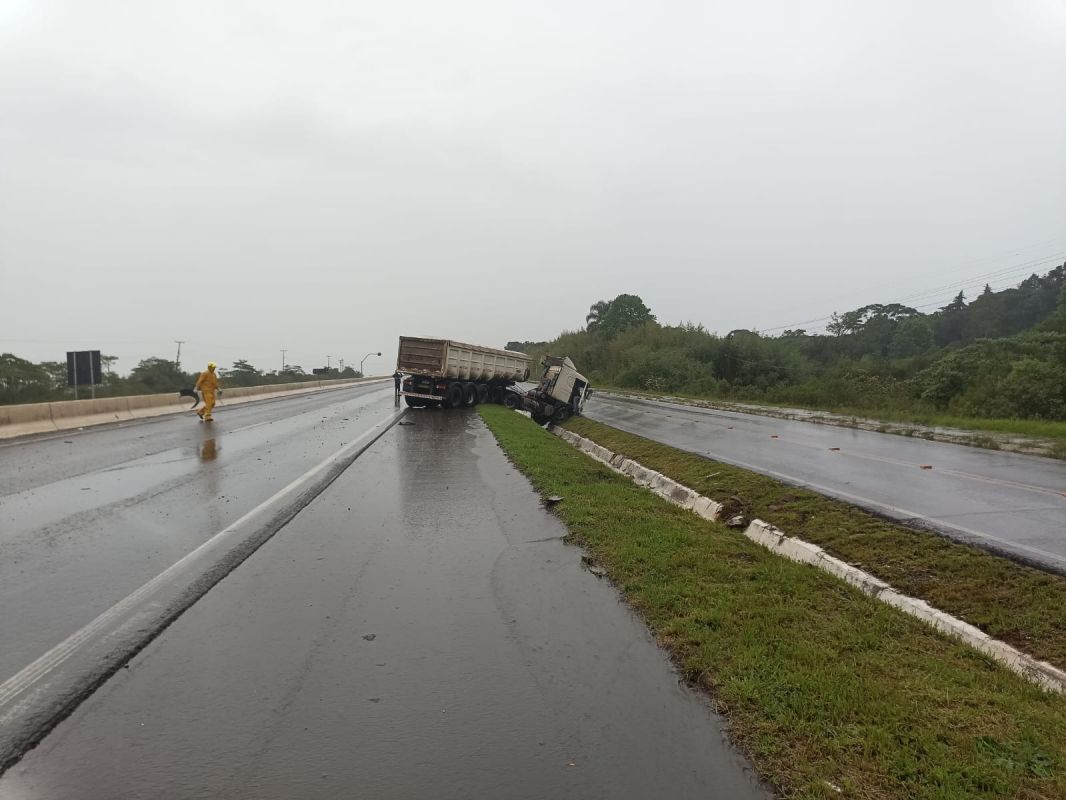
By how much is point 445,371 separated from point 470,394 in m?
3.37

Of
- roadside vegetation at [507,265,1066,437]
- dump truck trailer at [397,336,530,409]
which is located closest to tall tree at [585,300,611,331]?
roadside vegetation at [507,265,1066,437]

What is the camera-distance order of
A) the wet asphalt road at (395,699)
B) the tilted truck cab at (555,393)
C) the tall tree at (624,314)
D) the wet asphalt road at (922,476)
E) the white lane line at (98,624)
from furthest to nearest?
the tall tree at (624,314) < the tilted truck cab at (555,393) < the wet asphalt road at (922,476) < the white lane line at (98,624) < the wet asphalt road at (395,699)

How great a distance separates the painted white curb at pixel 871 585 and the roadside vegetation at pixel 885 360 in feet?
45.4

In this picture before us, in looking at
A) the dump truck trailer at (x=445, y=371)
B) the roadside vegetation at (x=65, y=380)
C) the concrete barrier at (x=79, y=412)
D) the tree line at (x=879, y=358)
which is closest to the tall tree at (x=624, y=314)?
the tree line at (x=879, y=358)

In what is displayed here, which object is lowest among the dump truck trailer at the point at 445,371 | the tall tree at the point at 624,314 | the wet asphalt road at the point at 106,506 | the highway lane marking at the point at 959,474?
the highway lane marking at the point at 959,474

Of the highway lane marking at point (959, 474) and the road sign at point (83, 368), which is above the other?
the road sign at point (83, 368)

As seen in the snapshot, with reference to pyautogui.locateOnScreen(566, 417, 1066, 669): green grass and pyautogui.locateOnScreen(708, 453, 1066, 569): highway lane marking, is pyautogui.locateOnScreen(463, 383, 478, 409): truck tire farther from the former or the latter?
pyautogui.locateOnScreen(566, 417, 1066, 669): green grass

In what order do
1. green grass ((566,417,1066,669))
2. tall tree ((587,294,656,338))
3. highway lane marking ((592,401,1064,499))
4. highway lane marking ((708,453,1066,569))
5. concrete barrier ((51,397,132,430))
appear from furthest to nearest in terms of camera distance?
tall tree ((587,294,656,338))
concrete barrier ((51,397,132,430))
highway lane marking ((592,401,1064,499))
highway lane marking ((708,453,1066,569))
green grass ((566,417,1066,669))

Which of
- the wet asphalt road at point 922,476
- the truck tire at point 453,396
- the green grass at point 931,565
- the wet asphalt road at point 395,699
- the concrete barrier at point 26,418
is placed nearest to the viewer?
the wet asphalt road at point 395,699

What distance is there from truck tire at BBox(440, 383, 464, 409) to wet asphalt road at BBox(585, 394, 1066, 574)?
30.9ft

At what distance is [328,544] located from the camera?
700 centimetres

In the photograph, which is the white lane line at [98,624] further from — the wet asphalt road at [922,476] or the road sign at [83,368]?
the road sign at [83,368]

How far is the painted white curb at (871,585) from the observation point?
435 centimetres

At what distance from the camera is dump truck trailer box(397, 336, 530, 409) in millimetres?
27547
